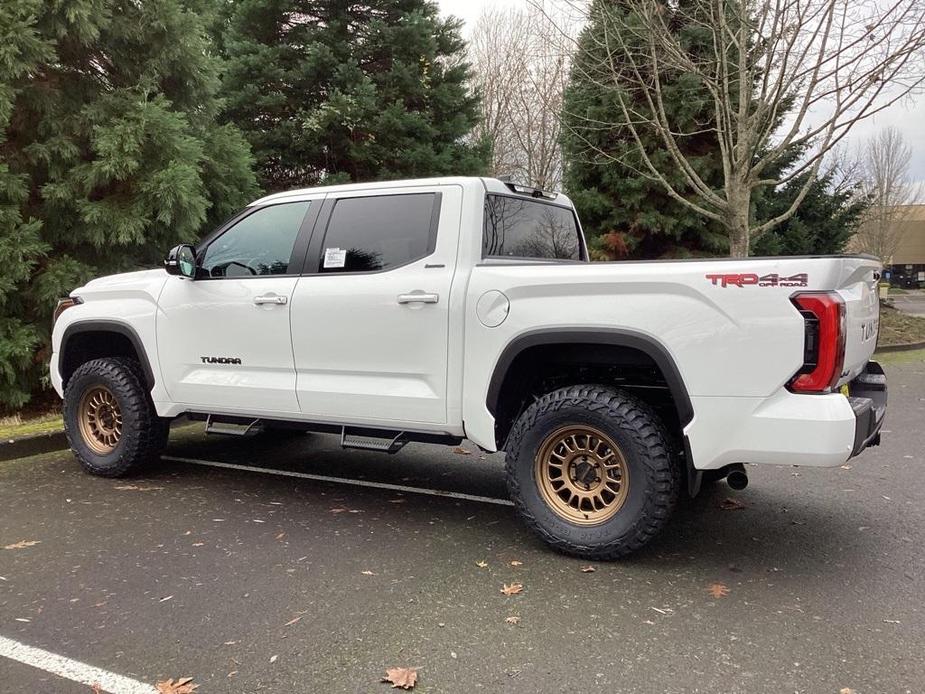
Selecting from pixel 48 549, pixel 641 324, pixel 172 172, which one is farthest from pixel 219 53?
pixel 641 324

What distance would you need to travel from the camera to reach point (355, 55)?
11789mm

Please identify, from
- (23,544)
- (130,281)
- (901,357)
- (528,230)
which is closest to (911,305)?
(901,357)

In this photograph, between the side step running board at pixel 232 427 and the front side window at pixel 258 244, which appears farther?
the side step running board at pixel 232 427

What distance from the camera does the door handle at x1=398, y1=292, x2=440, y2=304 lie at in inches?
159

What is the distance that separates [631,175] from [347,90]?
17.0 feet

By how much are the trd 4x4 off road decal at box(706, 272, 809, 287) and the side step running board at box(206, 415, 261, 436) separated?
10.2 feet

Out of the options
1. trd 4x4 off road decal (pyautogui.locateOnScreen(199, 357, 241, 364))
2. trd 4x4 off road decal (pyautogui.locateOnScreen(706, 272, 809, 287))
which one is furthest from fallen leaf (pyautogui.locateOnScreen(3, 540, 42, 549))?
trd 4x4 off road decal (pyautogui.locateOnScreen(706, 272, 809, 287))

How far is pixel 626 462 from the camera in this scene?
3619 millimetres

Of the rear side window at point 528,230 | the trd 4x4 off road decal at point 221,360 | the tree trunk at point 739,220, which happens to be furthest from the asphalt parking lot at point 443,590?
the tree trunk at point 739,220

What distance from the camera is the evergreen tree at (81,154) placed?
693 centimetres

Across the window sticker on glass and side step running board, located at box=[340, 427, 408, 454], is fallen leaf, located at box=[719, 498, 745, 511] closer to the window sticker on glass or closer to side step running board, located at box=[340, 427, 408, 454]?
side step running board, located at box=[340, 427, 408, 454]

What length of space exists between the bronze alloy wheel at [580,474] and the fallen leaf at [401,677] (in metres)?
1.35

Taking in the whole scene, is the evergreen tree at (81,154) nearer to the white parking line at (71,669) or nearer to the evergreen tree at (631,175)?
the white parking line at (71,669)

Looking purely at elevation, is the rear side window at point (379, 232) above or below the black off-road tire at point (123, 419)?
above
